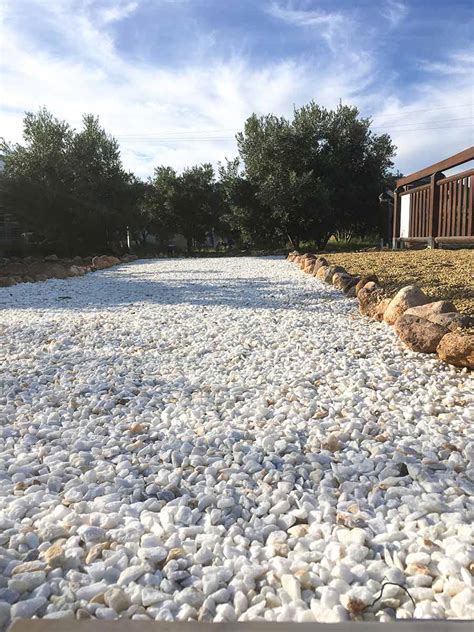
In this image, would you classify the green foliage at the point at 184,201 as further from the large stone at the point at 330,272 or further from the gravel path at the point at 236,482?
the gravel path at the point at 236,482

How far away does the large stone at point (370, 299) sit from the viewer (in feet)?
12.0

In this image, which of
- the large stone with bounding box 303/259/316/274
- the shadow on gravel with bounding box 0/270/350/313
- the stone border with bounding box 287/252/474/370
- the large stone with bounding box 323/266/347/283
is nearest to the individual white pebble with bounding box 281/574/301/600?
the stone border with bounding box 287/252/474/370

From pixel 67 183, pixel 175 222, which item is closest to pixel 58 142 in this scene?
pixel 67 183

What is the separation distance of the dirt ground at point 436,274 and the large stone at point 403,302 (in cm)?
29

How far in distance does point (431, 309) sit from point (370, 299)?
32.9 inches

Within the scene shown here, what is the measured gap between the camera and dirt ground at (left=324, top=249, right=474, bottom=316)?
3801 mm

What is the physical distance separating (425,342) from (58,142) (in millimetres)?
13817

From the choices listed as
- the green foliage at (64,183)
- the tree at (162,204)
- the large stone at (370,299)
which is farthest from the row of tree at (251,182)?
the large stone at (370,299)

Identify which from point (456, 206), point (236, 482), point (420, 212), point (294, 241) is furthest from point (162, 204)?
point (236, 482)

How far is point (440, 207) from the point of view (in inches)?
313

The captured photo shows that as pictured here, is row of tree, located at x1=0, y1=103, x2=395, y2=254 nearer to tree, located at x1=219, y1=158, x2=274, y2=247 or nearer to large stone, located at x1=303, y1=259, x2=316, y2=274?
tree, located at x1=219, y1=158, x2=274, y2=247

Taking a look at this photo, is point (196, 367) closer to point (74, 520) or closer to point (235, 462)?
point (235, 462)

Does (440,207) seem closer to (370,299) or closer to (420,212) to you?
(420,212)

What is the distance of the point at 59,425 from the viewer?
6.06 feet
